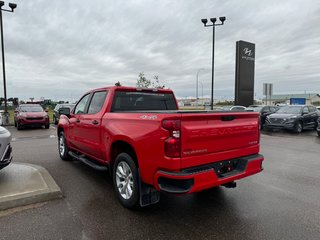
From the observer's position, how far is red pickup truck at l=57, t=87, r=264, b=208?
3.20 m

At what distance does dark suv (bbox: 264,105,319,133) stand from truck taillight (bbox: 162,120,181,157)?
13473mm

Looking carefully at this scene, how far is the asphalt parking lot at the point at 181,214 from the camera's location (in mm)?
3268

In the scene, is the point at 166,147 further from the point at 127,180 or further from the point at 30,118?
the point at 30,118

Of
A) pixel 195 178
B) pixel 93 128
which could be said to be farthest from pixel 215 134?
pixel 93 128

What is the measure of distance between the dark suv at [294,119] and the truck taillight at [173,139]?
1347cm

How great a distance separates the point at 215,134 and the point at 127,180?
152 centimetres

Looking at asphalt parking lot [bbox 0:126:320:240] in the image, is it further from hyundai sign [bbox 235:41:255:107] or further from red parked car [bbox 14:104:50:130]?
hyundai sign [bbox 235:41:255:107]

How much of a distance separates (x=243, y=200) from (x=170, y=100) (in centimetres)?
258

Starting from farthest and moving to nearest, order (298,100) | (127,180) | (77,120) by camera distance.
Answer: (298,100) → (77,120) → (127,180)

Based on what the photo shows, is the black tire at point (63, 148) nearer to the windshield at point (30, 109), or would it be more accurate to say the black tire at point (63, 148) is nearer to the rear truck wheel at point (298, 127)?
the windshield at point (30, 109)

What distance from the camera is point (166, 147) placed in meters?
3.18

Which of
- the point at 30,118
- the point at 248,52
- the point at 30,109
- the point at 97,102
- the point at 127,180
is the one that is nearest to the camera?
the point at 127,180

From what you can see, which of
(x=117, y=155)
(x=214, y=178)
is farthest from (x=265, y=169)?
(x=117, y=155)

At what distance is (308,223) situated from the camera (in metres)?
3.52
